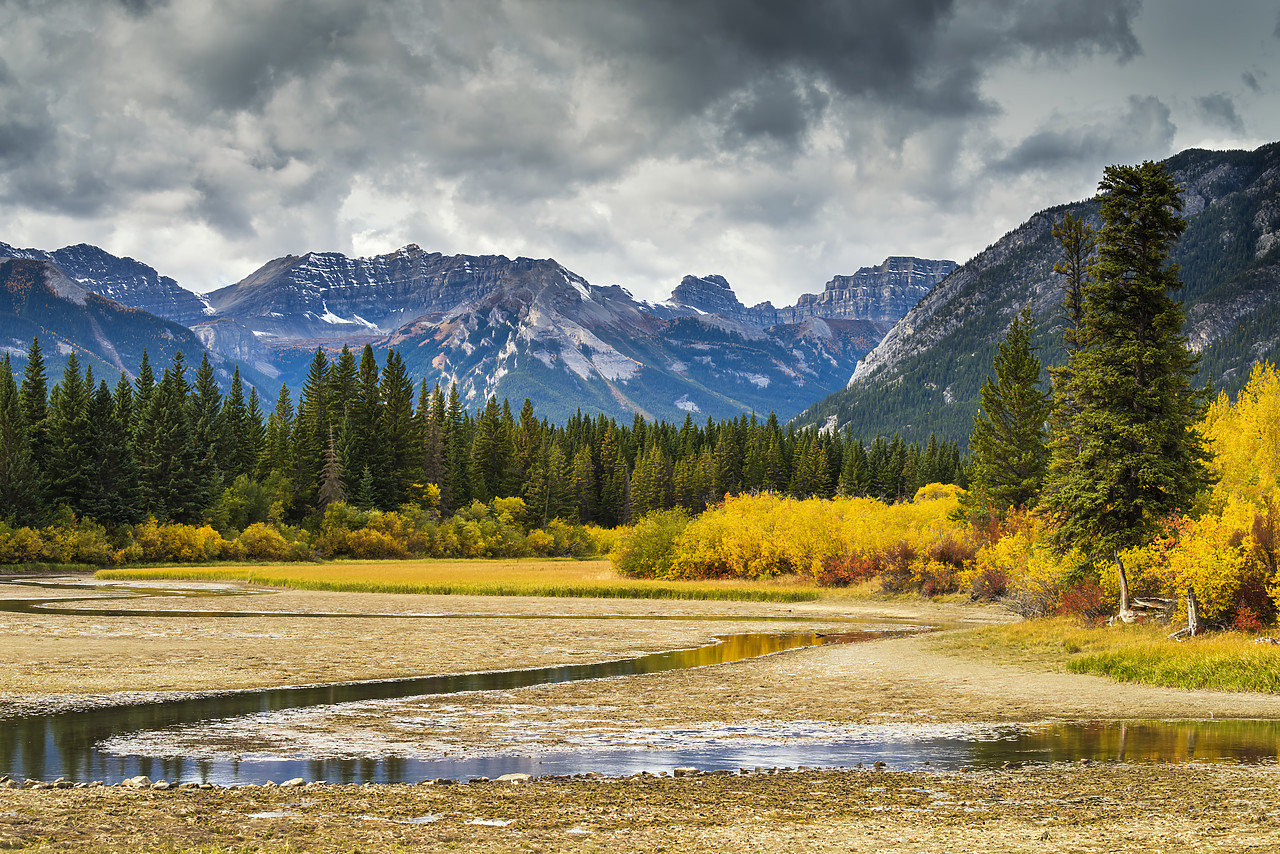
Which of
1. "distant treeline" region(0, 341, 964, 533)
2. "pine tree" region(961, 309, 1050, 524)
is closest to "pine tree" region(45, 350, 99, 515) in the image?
"distant treeline" region(0, 341, 964, 533)

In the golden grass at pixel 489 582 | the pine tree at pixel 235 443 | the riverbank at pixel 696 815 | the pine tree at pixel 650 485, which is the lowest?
the golden grass at pixel 489 582

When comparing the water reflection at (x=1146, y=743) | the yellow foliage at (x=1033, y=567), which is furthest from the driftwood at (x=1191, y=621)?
the water reflection at (x=1146, y=743)

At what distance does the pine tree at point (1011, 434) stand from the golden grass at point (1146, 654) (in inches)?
954

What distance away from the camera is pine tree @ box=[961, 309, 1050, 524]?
2271 inches

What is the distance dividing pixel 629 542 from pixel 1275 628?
51.4 m

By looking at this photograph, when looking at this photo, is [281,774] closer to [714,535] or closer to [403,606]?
[403,606]

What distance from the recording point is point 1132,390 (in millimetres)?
32969

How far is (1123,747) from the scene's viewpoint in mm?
16781

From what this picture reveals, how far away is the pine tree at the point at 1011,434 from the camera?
5769cm

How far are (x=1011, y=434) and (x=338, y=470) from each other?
75.1 metres

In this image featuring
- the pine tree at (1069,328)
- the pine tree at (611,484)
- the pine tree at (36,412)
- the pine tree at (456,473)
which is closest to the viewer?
the pine tree at (1069,328)

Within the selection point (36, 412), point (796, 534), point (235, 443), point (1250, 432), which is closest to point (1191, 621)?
point (1250, 432)

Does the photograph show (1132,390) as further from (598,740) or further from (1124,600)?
(598,740)

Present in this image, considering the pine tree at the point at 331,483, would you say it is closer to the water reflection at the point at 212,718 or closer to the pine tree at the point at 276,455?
the pine tree at the point at 276,455
